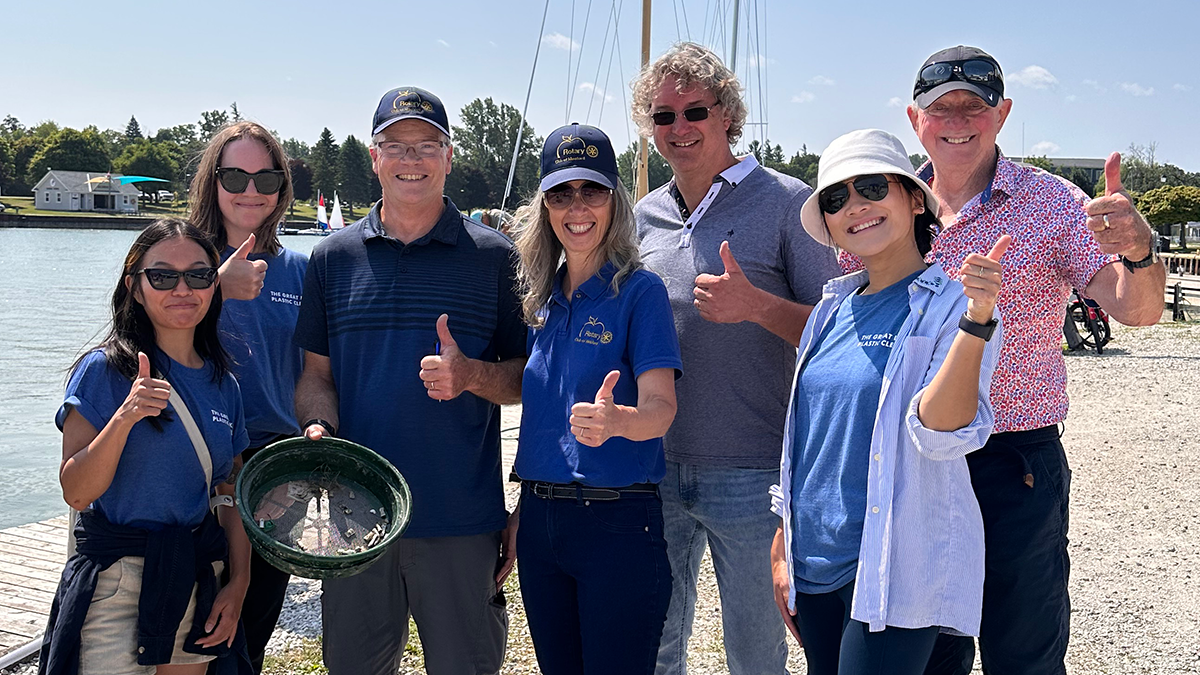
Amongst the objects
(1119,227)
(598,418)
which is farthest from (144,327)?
(1119,227)

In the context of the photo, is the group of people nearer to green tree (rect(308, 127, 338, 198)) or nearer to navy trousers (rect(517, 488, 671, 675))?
navy trousers (rect(517, 488, 671, 675))

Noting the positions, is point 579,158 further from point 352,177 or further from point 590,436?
point 352,177

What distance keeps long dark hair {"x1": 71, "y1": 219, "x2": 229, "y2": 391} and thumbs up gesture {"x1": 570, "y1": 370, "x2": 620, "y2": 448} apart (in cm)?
137

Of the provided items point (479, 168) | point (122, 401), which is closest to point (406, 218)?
point (122, 401)

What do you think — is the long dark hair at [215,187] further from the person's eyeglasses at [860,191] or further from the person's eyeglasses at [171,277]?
the person's eyeglasses at [860,191]

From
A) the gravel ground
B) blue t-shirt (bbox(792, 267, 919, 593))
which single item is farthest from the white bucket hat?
the gravel ground

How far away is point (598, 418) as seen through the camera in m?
2.51

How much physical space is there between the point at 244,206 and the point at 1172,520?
7069 mm

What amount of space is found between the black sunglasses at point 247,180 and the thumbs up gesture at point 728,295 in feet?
6.16

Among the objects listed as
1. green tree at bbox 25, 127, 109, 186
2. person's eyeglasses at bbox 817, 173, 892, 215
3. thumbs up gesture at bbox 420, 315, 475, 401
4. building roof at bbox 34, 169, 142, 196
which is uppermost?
green tree at bbox 25, 127, 109, 186

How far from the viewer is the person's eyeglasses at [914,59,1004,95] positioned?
2799 millimetres

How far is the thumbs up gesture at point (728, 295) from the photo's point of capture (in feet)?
9.61

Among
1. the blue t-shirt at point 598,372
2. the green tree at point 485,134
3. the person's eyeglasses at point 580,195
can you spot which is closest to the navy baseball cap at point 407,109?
the person's eyeglasses at point 580,195

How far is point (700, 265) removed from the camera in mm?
3279
